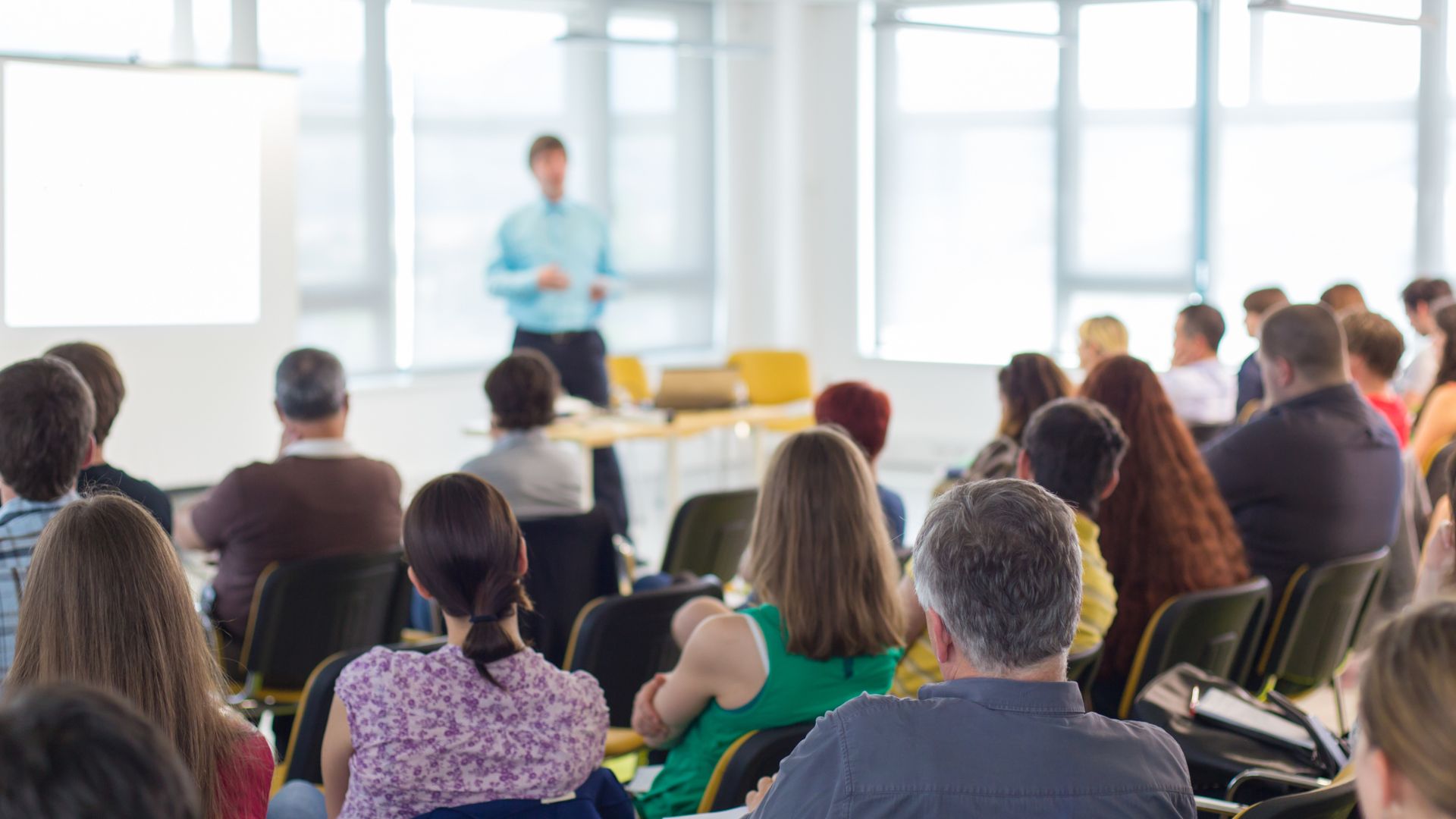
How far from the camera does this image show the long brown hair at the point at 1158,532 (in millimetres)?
3291

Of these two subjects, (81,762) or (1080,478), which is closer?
(81,762)

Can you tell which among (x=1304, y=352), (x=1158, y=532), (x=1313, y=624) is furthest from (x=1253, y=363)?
(x=1158, y=532)

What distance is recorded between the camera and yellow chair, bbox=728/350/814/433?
8031 millimetres

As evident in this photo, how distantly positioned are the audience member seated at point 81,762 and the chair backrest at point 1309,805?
1339mm

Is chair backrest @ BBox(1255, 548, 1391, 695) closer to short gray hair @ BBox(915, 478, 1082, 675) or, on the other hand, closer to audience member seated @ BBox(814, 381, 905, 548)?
audience member seated @ BBox(814, 381, 905, 548)

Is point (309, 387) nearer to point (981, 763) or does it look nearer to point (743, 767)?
point (743, 767)

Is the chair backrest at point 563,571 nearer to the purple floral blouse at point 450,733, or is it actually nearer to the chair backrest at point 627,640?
the chair backrest at point 627,640

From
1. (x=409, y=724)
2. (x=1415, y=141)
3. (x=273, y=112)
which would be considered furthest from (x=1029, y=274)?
(x=409, y=724)

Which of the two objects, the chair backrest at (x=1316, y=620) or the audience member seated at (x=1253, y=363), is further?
the audience member seated at (x=1253, y=363)

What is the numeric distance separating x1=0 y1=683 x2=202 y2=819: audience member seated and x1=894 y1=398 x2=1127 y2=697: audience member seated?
2037 millimetres

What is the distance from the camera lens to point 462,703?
209 centimetres

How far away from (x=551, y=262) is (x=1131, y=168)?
394 centimetres

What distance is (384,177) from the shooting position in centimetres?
803

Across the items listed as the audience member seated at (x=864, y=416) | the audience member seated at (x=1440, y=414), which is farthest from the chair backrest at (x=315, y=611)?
the audience member seated at (x=1440, y=414)
